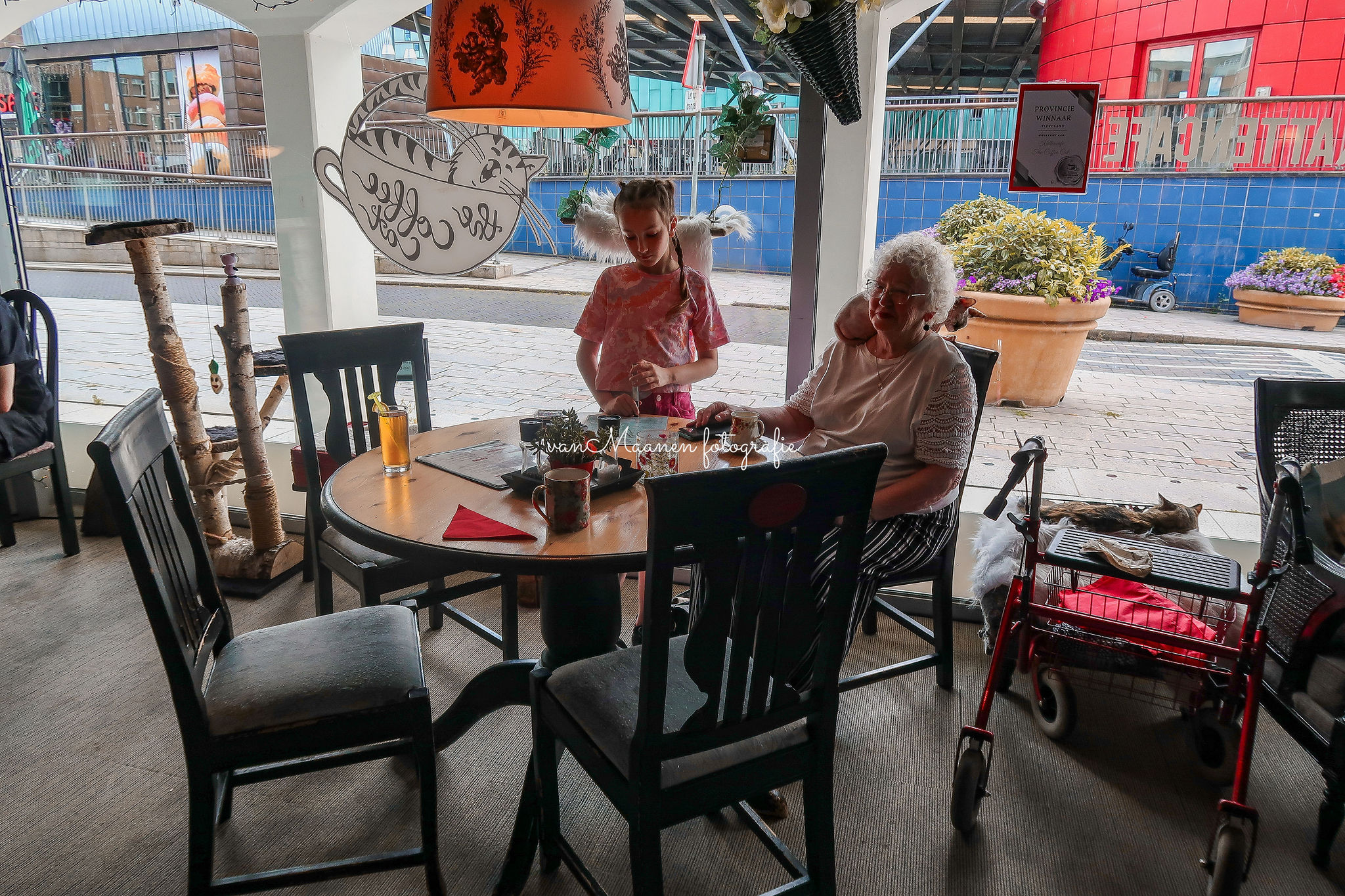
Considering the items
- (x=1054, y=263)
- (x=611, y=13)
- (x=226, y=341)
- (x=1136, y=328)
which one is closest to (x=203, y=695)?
(x=611, y=13)

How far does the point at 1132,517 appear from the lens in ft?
8.87

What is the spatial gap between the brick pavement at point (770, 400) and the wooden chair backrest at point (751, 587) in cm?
191

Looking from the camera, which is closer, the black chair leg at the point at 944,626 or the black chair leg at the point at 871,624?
the black chair leg at the point at 944,626

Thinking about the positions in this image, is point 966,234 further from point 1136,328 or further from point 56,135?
point 56,135

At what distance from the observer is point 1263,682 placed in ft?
7.28

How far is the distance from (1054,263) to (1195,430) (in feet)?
2.61

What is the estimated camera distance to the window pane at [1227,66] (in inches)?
98.7

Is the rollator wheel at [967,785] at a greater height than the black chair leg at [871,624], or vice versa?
the rollator wheel at [967,785]

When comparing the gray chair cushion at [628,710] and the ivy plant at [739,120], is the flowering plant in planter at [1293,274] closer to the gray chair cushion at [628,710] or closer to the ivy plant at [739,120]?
the ivy plant at [739,120]

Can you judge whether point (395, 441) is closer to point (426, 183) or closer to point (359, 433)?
point (359, 433)

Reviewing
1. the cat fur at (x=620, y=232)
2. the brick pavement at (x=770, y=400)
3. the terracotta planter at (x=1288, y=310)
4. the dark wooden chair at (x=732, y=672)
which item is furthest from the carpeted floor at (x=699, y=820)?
the cat fur at (x=620, y=232)

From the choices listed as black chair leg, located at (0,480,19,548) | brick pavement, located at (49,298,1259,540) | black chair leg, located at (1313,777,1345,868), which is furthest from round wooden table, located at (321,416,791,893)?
black chair leg, located at (0,480,19,548)

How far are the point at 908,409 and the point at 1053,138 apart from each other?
1210 millimetres

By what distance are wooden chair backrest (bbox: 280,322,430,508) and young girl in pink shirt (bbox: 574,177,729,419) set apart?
55 cm
